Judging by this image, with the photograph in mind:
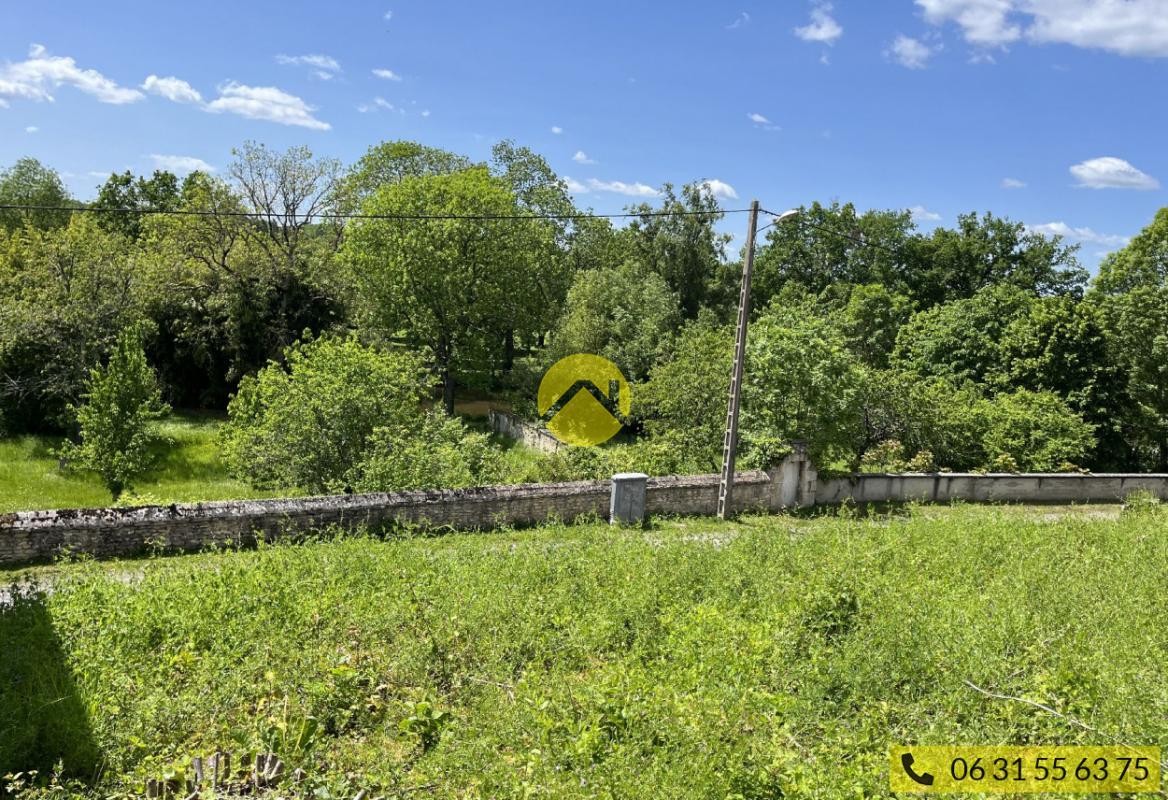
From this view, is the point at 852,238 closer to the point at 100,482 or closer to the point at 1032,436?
the point at 1032,436

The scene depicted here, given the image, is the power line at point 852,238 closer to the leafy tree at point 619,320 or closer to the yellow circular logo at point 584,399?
the leafy tree at point 619,320

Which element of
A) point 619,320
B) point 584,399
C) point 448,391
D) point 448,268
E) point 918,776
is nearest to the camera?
point 918,776

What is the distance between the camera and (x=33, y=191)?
4731cm

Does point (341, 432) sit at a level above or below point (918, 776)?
above

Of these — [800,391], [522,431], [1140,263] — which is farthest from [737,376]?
[1140,263]

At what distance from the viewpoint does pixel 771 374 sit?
48.5 feet

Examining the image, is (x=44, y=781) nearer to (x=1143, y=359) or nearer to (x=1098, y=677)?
(x=1098, y=677)

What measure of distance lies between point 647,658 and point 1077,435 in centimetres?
1622

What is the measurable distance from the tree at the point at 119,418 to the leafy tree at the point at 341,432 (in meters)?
2.23

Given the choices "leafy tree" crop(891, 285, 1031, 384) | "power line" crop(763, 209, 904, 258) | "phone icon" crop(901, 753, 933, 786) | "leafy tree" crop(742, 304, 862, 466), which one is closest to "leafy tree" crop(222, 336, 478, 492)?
"leafy tree" crop(742, 304, 862, 466)

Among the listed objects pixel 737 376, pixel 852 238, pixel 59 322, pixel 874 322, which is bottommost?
pixel 737 376

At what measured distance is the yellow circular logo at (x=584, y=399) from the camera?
2454 cm

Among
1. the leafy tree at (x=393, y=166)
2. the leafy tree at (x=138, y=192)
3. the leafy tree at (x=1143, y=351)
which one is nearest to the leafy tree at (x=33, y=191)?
the leafy tree at (x=138, y=192)

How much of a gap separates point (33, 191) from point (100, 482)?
1644 inches
